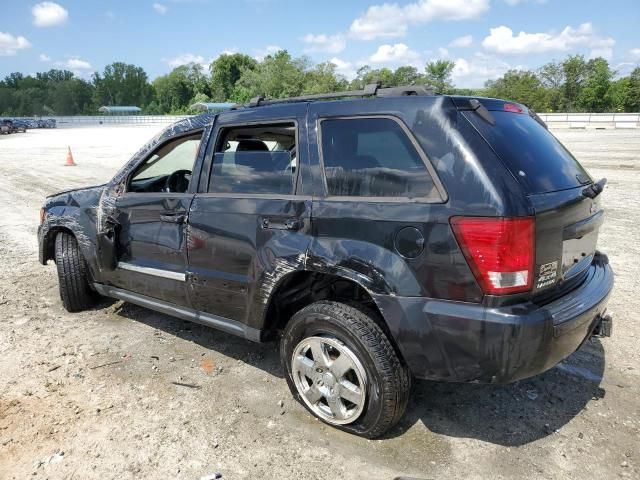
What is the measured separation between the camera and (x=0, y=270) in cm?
592

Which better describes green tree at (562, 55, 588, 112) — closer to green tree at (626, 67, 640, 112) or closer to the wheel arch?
green tree at (626, 67, 640, 112)

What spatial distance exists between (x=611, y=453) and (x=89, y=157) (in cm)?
2126

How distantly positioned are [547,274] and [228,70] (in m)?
126

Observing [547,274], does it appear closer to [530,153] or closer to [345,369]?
[530,153]

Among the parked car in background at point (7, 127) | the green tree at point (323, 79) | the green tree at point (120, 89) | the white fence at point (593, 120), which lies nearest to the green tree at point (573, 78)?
the white fence at point (593, 120)

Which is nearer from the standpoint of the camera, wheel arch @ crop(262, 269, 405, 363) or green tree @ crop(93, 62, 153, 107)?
wheel arch @ crop(262, 269, 405, 363)

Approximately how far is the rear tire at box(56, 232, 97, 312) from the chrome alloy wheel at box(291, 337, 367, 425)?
8.10ft

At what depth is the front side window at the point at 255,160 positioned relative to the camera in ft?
9.70

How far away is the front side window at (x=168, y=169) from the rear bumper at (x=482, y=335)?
6.78 feet

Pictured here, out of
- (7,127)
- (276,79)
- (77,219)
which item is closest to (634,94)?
(276,79)

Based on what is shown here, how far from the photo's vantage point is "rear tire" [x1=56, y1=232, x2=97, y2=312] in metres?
4.41

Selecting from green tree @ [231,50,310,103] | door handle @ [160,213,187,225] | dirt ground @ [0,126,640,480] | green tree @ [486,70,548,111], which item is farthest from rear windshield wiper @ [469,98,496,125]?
green tree @ [231,50,310,103]

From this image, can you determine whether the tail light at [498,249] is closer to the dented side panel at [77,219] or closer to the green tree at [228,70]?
the dented side panel at [77,219]

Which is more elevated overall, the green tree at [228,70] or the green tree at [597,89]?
the green tree at [228,70]
